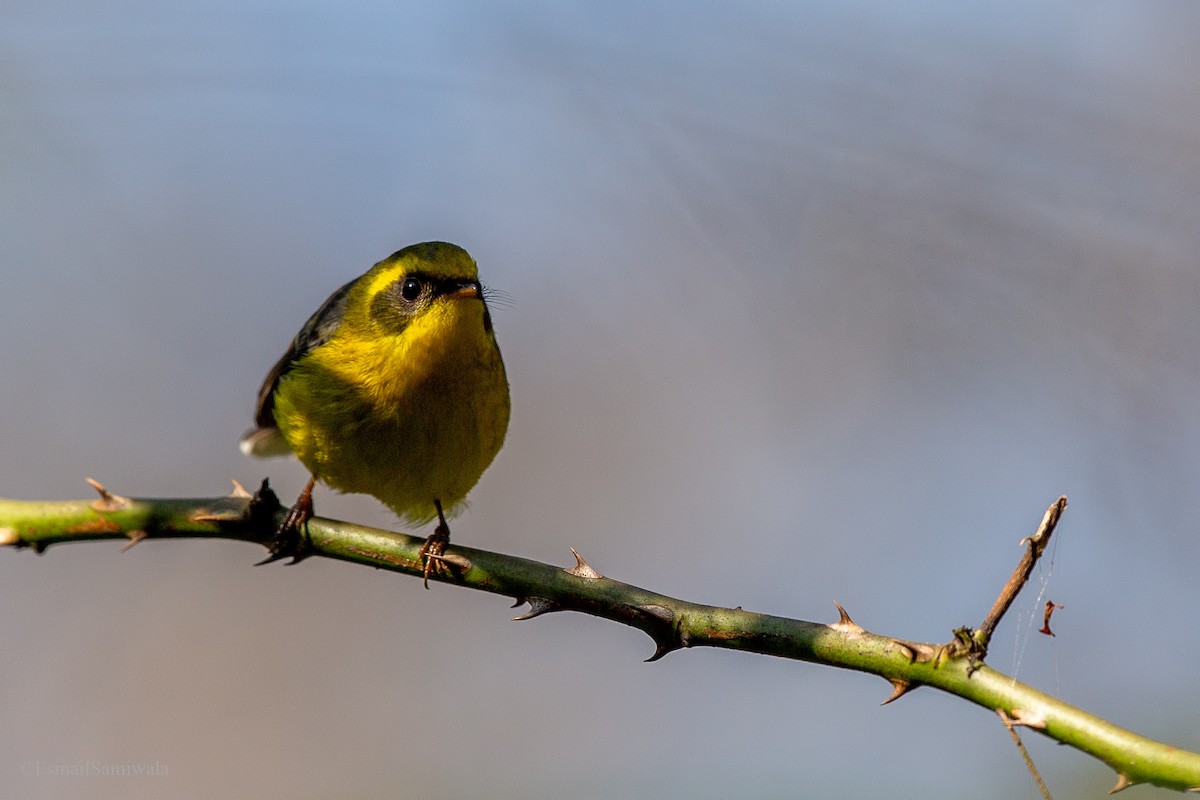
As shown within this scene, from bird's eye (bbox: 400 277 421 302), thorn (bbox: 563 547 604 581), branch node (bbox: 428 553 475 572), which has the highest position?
bird's eye (bbox: 400 277 421 302)

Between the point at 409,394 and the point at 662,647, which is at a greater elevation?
the point at 409,394

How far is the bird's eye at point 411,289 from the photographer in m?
4.99

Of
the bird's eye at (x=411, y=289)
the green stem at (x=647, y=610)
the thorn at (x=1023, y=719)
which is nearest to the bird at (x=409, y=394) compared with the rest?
the bird's eye at (x=411, y=289)

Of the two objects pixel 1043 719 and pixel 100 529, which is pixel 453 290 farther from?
pixel 1043 719

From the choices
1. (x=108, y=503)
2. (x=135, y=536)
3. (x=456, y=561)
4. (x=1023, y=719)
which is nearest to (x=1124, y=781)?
(x=1023, y=719)

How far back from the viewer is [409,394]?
15.4ft

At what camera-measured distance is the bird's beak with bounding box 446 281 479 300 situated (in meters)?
4.80

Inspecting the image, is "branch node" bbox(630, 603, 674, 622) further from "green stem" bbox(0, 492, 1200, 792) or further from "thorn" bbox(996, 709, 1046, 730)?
"thorn" bbox(996, 709, 1046, 730)

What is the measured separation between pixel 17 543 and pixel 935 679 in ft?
7.75

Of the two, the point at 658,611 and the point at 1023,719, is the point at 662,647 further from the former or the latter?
the point at 1023,719

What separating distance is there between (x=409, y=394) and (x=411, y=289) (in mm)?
574

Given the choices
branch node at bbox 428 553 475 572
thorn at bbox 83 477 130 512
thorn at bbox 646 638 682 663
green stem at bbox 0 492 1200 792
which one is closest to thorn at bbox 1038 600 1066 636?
green stem at bbox 0 492 1200 792

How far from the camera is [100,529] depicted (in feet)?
9.81

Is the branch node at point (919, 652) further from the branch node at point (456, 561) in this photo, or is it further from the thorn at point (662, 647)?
the branch node at point (456, 561)
